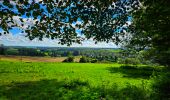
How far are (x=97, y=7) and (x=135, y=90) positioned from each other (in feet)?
28.2

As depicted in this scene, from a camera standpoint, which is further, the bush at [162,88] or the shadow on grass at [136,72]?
the shadow on grass at [136,72]

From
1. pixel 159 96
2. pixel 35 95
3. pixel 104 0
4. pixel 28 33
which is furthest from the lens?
pixel 35 95

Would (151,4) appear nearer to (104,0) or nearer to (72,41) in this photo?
(104,0)

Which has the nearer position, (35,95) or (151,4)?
(151,4)

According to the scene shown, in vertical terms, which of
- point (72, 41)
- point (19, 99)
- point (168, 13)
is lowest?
point (19, 99)

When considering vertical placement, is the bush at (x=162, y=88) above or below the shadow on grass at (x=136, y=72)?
above

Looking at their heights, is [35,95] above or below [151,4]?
below

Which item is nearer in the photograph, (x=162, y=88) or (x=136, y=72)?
(x=162, y=88)

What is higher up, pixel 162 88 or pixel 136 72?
pixel 162 88

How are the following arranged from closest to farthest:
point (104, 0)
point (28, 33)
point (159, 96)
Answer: point (28, 33), point (104, 0), point (159, 96)

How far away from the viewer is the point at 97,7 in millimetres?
13586

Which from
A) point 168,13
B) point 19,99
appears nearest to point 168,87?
point 168,13

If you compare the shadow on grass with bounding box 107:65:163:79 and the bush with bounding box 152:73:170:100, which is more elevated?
the bush with bounding box 152:73:170:100

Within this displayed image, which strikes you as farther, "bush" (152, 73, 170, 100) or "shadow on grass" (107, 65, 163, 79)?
"shadow on grass" (107, 65, 163, 79)
